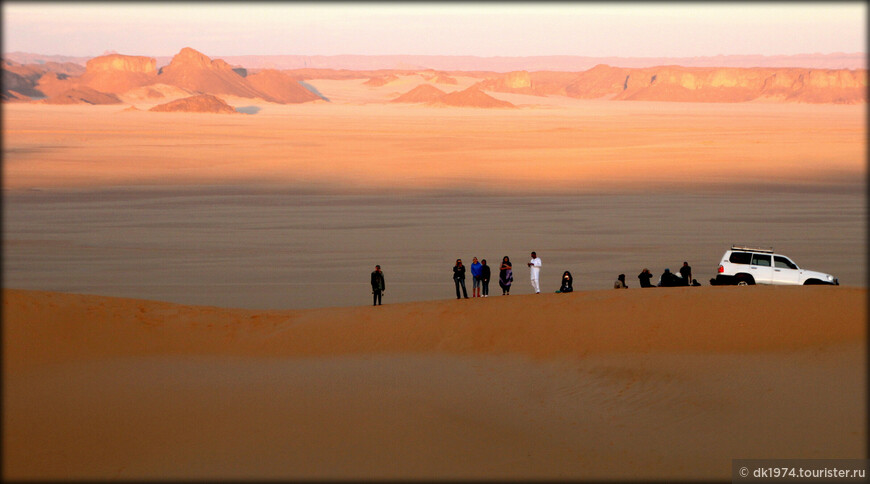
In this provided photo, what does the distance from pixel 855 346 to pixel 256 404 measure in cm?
911

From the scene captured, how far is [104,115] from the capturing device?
151875 millimetres

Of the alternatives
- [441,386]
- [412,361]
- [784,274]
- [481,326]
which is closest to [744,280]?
[784,274]

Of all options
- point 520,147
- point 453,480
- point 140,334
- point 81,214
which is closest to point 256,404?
point 453,480

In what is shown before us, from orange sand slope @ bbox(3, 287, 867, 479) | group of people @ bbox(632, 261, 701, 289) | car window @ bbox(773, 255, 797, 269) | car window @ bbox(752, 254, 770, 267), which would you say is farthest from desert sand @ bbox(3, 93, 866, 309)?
orange sand slope @ bbox(3, 287, 867, 479)

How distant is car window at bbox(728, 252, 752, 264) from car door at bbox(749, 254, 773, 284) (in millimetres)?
136

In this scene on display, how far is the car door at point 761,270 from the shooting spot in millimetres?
18906

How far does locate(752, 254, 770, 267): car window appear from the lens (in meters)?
19.0

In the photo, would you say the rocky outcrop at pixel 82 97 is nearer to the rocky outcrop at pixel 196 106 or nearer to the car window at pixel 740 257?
the rocky outcrop at pixel 196 106

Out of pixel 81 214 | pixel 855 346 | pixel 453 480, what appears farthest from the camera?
pixel 81 214

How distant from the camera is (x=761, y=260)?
19016mm

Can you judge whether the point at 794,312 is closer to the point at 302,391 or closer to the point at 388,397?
the point at 388,397

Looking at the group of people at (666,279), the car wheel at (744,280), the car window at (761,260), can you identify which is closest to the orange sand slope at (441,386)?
the group of people at (666,279)

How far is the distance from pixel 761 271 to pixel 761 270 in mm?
22

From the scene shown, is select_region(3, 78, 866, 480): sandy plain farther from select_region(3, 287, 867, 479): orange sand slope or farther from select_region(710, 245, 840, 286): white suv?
select_region(710, 245, 840, 286): white suv
